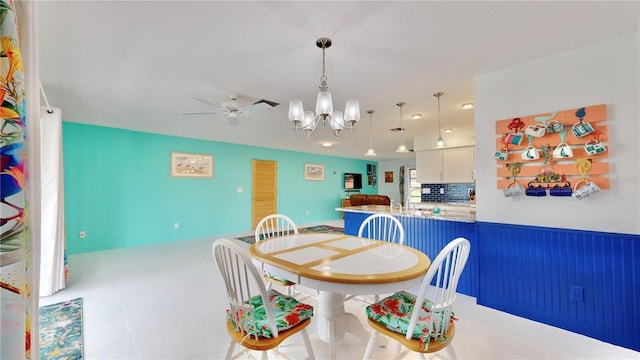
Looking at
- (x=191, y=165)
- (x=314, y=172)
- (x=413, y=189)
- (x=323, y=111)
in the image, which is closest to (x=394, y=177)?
(x=413, y=189)

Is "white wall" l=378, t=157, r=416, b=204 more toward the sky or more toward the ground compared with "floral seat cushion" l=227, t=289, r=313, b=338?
more toward the sky

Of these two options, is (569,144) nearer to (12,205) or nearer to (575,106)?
(575,106)

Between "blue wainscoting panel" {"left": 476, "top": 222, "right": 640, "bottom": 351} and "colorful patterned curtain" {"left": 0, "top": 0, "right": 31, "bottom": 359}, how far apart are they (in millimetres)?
3002

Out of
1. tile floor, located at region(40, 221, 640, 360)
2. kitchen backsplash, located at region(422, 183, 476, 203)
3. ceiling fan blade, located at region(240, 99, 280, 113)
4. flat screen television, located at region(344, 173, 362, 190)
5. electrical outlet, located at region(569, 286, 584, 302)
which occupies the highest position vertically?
ceiling fan blade, located at region(240, 99, 280, 113)

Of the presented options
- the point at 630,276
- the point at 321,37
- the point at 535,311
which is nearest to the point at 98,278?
the point at 321,37

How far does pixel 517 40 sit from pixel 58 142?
450 cm

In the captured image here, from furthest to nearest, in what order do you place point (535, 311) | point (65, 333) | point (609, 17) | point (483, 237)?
point (483, 237) → point (535, 311) → point (65, 333) → point (609, 17)

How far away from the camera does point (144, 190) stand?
495 cm

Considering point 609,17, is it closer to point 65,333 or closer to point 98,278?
point 65,333

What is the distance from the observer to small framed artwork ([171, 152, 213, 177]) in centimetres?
532

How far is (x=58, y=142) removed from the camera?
2850 mm

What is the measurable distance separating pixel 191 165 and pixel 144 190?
99 cm

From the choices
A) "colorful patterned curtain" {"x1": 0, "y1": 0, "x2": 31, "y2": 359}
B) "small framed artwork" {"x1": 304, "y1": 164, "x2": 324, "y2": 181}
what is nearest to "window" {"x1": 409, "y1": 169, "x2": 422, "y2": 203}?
"small framed artwork" {"x1": 304, "y1": 164, "x2": 324, "y2": 181}

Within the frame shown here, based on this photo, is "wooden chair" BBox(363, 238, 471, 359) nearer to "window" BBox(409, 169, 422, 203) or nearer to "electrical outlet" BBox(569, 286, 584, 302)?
"electrical outlet" BBox(569, 286, 584, 302)
